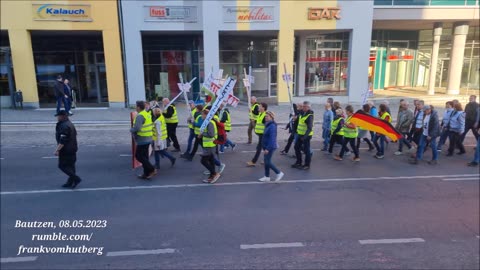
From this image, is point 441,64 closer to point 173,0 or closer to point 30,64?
point 173,0

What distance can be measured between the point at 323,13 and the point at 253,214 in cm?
1644

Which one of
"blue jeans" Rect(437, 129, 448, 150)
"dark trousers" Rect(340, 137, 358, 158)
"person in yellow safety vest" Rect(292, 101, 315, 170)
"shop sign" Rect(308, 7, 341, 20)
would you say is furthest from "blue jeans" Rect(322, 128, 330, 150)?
"shop sign" Rect(308, 7, 341, 20)

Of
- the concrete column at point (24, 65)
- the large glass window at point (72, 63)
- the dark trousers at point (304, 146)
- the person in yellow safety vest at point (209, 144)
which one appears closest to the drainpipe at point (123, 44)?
the large glass window at point (72, 63)

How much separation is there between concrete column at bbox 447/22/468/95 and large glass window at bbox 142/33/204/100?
1738 cm

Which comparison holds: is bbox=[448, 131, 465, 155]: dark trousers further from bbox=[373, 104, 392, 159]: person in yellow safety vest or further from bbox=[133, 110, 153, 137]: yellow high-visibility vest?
bbox=[133, 110, 153, 137]: yellow high-visibility vest

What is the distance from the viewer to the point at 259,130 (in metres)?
9.62

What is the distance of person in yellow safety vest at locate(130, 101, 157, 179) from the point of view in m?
7.87

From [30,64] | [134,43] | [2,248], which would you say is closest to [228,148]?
[2,248]

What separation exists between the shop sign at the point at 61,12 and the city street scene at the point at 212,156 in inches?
3.0

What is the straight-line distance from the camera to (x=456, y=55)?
2359 cm

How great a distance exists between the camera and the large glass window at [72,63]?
2073 cm

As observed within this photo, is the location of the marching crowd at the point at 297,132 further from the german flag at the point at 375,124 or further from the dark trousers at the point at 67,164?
the dark trousers at the point at 67,164

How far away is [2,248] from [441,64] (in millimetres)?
32494

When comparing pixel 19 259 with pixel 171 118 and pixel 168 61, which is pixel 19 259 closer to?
pixel 171 118
